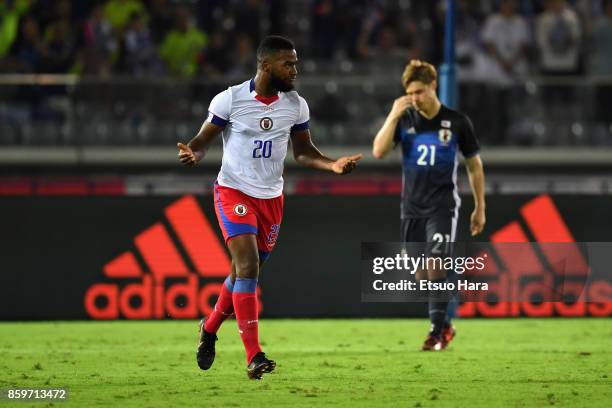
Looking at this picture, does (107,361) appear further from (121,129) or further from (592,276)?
(121,129)

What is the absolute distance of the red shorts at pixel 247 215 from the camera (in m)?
8.75

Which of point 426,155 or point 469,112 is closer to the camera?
point 426,155

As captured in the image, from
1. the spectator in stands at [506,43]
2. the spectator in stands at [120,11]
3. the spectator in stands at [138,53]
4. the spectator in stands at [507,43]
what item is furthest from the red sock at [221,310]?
the spectator in stands at [120,11]

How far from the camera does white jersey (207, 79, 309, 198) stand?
28.9 ft

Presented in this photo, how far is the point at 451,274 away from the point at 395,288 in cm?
87

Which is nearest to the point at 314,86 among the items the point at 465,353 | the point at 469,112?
the point at 469,112

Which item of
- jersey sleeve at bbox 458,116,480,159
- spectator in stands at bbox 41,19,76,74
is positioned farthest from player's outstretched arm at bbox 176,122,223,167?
spectator in stands at bbox 41,19,76,74

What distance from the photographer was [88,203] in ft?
45.4

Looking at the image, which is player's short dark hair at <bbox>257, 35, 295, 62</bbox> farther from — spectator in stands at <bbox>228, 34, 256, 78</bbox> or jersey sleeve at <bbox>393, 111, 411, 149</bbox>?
spectator in stands at <bbox>228, 34, 256, 78</bbox>

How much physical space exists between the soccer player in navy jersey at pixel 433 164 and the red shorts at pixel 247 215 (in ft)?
6.38

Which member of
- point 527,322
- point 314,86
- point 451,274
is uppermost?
point 314,86

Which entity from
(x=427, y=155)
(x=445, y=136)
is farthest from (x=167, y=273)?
(x=445, y=136)

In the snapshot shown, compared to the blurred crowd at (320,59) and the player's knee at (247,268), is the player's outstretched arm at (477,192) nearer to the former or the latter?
the player's knee at (247,268)

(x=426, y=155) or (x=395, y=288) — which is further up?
(x=426, y=155)
